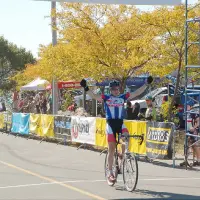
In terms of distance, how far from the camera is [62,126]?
20625mm

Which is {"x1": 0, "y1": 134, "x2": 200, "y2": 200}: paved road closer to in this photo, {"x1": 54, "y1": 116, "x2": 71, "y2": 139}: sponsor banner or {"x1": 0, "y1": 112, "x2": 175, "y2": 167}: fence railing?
{"x1": 0, "y1": 112, "x2": 175, "y2": 167}: fence railing

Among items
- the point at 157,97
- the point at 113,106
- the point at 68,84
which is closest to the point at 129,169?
the point at 113,106

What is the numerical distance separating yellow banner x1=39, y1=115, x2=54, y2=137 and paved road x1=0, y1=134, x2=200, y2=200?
3.88 m

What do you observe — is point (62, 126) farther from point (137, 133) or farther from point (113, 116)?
point (113, 116)

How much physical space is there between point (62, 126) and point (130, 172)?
10.9 meters

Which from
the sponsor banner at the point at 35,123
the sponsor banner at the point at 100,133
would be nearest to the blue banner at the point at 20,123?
the sponsor banner at the point at 35,123

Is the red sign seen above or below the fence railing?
above

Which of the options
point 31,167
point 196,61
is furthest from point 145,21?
point 31,167

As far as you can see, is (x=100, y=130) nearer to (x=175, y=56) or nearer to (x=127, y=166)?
(x=175, y=56)

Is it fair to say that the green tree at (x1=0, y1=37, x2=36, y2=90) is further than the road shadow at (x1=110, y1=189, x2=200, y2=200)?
Yes

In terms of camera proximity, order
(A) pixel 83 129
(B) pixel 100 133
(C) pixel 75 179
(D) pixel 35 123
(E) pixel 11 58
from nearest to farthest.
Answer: (C) pixel 75 179 < (B) pixel 100 133 < (A) pixel 83 129 < (D) pixel 35 123 < (E) pixel 11 58

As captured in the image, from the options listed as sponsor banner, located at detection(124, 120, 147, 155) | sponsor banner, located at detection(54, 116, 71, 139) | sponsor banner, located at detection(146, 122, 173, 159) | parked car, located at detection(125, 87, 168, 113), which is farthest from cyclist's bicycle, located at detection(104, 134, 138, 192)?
parked car, located at detection(125, 87, 168, 113)

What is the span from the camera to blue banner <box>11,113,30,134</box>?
2425 centimetres

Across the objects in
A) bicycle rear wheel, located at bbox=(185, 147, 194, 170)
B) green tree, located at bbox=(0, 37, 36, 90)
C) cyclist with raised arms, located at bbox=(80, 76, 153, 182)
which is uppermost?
green tree, located at bbox=(0, 37, 36, 90)
